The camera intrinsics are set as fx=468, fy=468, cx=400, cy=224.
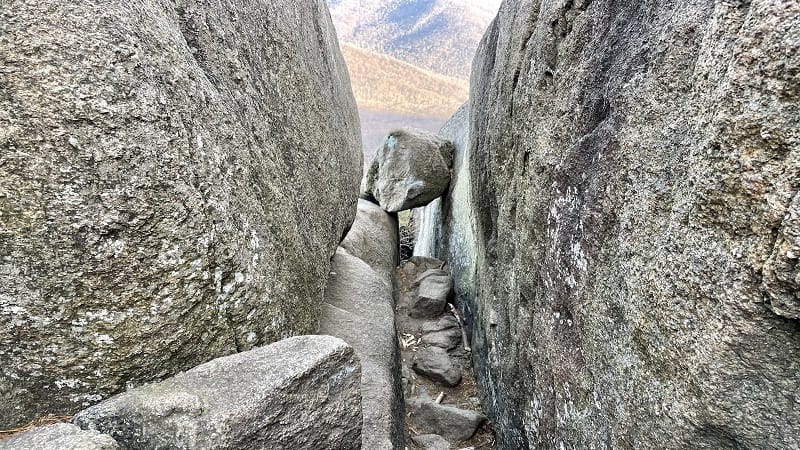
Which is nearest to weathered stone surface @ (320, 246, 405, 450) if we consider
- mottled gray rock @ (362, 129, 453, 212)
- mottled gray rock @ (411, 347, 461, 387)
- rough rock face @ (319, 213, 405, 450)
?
rough rock face @ (319, 213, 405, 450)

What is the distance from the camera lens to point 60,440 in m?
1.87

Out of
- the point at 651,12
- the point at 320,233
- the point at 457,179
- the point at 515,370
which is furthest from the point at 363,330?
the point at 457,179

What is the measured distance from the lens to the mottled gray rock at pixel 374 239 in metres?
7.95

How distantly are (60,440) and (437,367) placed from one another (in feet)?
15.2

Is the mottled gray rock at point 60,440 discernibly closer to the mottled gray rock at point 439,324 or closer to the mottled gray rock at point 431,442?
the mottled gray rock at point 431,442

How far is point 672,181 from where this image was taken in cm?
213

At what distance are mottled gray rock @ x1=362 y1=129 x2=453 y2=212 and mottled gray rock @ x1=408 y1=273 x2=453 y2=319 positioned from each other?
8.07ft

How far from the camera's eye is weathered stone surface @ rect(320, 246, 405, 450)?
371 centimetres

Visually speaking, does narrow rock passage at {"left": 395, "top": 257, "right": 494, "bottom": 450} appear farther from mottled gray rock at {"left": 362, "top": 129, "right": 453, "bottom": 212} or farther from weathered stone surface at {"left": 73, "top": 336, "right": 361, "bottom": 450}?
weathered stone surface at {"left": 73, "top": 336, "right": 361, "bottom": 450}

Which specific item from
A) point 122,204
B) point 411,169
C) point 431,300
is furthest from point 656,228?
point 411,169

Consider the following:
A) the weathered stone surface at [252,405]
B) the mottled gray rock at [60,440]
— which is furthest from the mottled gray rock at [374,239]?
the mottled gray rock at [60,440]

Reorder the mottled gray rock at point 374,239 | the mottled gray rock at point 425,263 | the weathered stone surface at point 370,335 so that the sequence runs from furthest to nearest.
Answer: the mottled gray rock at point 425,263
the mottled gray rock at point 374,239
the weathered stone surface at point 370,335

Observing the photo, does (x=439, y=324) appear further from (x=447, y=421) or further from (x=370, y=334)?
(x=370, y=334)

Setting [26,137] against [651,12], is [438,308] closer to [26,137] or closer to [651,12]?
[651,12]
